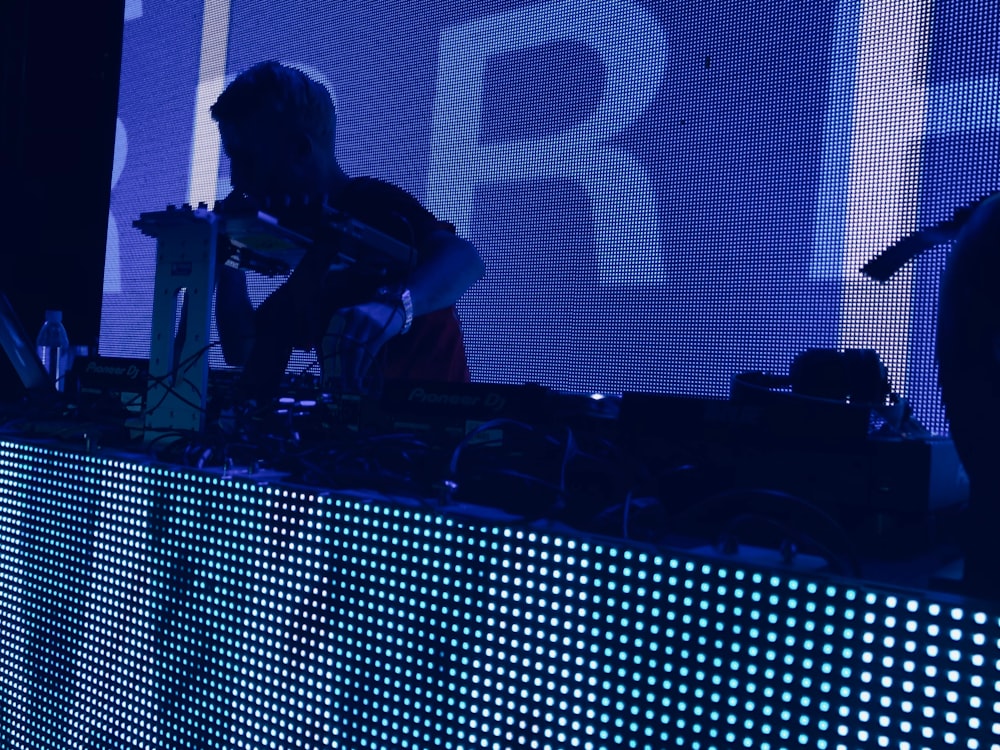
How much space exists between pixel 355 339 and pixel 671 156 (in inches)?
54.5

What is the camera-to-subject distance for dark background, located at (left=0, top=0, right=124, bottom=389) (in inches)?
142

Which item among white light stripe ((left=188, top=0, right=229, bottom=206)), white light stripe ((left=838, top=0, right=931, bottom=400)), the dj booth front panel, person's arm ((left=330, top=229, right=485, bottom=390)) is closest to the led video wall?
white light stripe ((left=838, top=0, right=931, bottom=400))

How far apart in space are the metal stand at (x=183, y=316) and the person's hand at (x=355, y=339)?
8.9 inches

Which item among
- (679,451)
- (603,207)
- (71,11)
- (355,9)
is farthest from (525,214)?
(71,11)

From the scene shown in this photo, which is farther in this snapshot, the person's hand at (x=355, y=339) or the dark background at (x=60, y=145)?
the dark background at (x=60, y=145)

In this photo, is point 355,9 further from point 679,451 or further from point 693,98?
point 679,451

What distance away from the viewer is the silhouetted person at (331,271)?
149cm

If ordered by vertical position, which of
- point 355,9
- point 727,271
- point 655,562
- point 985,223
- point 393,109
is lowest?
point 655,562

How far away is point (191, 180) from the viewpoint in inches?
126

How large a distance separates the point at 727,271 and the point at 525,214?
2.43ft

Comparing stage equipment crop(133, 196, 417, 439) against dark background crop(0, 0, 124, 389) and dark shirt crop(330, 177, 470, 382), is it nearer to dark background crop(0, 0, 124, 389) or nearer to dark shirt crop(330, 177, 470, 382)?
dark shirt crop(330, 177, 470, 382)

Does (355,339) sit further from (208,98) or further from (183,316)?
(208,98)

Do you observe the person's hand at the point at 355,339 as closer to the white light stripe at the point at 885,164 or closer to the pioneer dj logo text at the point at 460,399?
the pioneer dj logo text at the point at 460,399

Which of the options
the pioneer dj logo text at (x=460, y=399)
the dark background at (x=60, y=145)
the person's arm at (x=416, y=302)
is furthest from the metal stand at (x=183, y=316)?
the dark background at (x=60, y=145)
